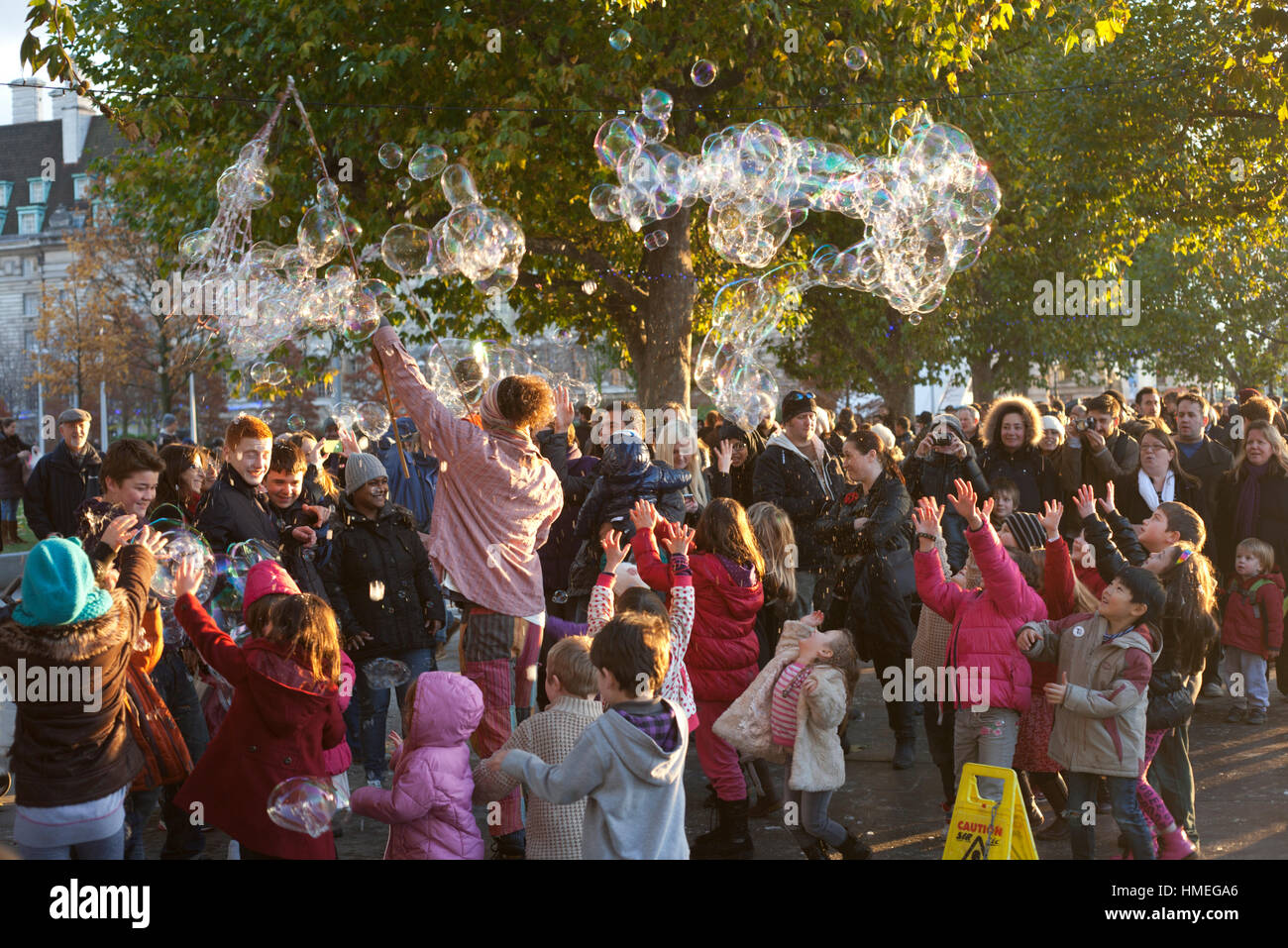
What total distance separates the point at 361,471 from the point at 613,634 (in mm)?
2724

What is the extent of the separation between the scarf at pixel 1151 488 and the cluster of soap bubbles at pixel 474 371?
Answer: 3.68m

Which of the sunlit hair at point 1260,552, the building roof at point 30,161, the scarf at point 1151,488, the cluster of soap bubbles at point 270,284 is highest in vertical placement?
the building roof at point 30,161

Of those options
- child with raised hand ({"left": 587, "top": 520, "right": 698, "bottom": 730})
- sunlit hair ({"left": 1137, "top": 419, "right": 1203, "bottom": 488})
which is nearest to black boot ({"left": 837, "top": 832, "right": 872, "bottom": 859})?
child with raised hand ({"left": 587, "top": 520, "right": 698, "bottom": 730})

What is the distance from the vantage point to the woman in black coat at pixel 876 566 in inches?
261

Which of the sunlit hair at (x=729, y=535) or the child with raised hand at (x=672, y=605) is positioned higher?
the sunlit hair at (x=729, y=535)

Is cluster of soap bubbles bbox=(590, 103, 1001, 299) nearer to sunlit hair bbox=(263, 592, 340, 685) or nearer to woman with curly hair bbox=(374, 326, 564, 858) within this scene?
woman with curly hair bbox=(374, 326, 564, 858)

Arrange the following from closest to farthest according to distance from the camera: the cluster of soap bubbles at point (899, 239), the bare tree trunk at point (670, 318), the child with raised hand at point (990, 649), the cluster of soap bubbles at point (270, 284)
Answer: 1. the child with raised hand at point (990, 649)
2. the cluster of soap bubbles at point (270, 284)
3. the cluster of soap bubbles at point (899, 239)
4. the bare tree trunk at point (670, 318)

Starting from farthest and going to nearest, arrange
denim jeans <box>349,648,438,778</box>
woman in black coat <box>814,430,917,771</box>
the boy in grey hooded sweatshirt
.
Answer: woman in black coat <box>814,430,917,771</box>
denim jeans <box>349,648,438,778</box>
the boy in grey hooded sweatshirt

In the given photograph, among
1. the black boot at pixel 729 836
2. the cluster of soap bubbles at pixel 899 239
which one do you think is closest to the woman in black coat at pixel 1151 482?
the cluster of soap bubbles at pixel 899 239

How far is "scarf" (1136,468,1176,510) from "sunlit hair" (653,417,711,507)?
2.77 m

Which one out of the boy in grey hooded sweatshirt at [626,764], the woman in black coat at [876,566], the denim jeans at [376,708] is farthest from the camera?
the woman in black coat at [876,566]

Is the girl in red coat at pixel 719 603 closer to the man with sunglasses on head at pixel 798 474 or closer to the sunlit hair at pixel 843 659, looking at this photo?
the sunlit hair at pixel 843 659

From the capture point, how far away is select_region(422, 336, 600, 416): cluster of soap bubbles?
8.20 m

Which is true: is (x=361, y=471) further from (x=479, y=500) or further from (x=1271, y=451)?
(x=1271, y=451)
